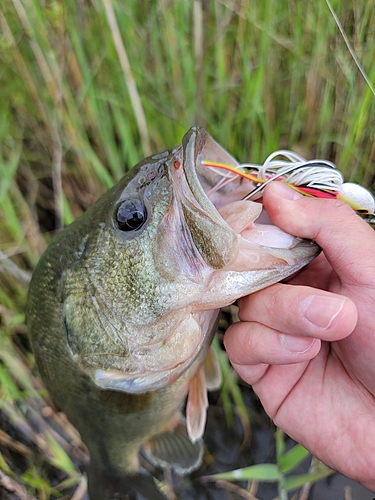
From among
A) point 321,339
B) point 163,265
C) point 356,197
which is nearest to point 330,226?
point 356,197

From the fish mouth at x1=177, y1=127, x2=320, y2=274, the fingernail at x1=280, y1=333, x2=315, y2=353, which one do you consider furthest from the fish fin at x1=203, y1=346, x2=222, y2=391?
the fish mouth at x1=177, y1=127, x2=320, y2=274

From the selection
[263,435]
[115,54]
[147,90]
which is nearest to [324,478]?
[263,435]

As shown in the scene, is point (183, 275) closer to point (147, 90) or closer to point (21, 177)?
point (147, 90)

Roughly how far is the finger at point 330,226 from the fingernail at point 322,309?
0.47 feet

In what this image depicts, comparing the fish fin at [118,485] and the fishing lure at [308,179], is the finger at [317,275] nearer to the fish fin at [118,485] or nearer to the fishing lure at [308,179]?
the fishing lure at [308,179]

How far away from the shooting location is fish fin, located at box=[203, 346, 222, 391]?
1163 millimetres

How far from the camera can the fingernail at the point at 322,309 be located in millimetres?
688

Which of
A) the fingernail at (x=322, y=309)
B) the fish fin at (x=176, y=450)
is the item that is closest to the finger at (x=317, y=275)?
the fingernail at (x=322, y=309)

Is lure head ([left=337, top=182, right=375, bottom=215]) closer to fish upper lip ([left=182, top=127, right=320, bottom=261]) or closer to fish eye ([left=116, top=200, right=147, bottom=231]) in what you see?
fish upper lip ([left=182, top=127, right=320, bottom=261])

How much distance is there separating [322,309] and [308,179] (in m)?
0.32

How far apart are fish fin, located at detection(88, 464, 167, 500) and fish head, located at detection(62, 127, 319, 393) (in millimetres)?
669

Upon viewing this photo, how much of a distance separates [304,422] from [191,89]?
121cm

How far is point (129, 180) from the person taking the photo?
87cm

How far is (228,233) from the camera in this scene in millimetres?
729
